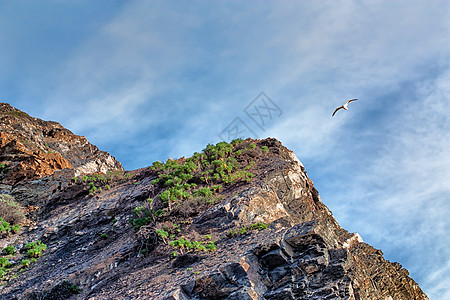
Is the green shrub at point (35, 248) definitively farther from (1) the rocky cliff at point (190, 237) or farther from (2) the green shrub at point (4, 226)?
(2) the green shrub at point (4, 226)

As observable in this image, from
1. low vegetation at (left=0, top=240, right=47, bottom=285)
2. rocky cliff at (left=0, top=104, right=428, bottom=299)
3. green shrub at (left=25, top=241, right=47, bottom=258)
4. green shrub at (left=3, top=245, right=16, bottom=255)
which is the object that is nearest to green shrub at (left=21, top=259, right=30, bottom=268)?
low vegetation at (left=0, top=240, right=47, bottom=285)

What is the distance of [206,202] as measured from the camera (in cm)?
1680

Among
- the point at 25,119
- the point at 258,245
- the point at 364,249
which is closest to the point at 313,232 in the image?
the point at 258,245

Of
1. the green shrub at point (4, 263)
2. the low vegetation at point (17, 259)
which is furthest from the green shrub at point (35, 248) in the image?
the green shrub at point (4, 263)

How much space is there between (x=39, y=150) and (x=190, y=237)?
22.0m

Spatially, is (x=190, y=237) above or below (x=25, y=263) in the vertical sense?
below

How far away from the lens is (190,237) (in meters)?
14.3

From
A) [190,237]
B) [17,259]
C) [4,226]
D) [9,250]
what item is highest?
[4,226]

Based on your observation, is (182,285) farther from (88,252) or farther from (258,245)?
(88,252)

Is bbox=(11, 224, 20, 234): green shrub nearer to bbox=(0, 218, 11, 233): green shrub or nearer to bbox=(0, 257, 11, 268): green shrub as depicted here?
bbox=(0, 218, 11, 233): green shrub

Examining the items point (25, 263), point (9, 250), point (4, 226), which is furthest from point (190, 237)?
point (4, 226)

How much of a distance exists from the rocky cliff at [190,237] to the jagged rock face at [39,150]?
8.7 inches

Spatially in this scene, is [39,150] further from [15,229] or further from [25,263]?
[25,263]

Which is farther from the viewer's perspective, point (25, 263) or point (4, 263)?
point (4, 263)
